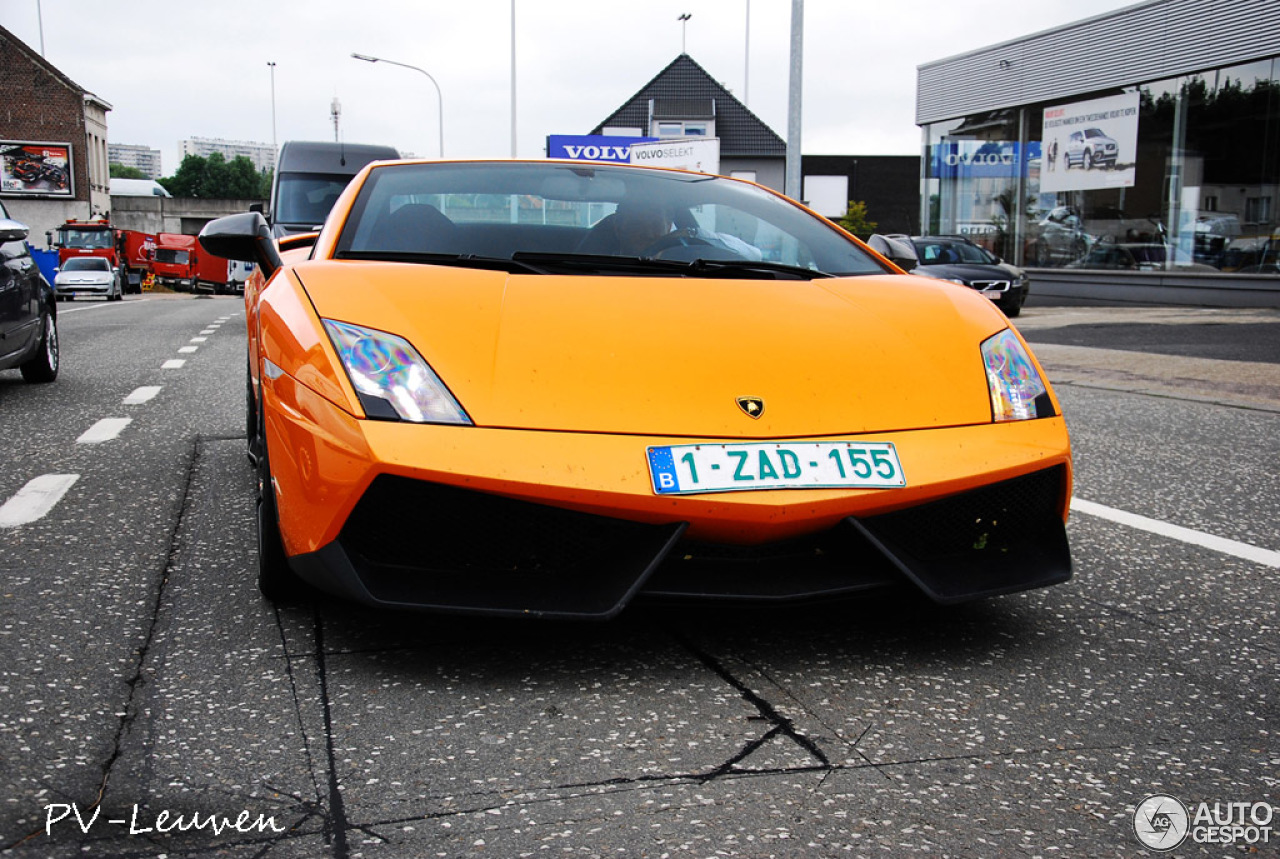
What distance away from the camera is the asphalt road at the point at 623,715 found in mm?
2031

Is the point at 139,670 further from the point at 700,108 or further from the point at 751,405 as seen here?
the point at 700,108

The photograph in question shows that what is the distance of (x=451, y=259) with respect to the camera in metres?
3.38

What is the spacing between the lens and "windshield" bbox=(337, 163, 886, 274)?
3.55m

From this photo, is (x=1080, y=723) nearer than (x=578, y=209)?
Yes

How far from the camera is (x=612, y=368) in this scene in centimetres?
283

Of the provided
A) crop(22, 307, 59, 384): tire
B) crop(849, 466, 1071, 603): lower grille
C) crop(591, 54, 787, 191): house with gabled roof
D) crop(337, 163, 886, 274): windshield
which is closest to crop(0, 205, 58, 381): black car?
crop(22, 307, 59, 384): tire

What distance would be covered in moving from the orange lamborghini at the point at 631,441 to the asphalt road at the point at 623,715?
210 millimetres

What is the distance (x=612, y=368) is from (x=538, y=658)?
0.66m

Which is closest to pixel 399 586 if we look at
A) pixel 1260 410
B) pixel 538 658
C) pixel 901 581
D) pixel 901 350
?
pixel 538 658

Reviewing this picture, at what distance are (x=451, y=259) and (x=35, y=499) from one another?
7.48ft

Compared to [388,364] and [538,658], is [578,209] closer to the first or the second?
[388,364]

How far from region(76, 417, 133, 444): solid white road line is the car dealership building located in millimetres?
19660

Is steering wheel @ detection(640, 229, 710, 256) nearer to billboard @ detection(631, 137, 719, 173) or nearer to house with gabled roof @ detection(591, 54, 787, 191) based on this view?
billboard @ detection(631, 137, 719, 173)
